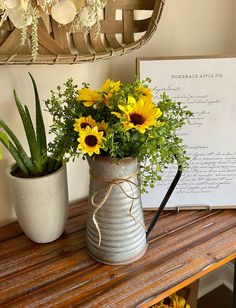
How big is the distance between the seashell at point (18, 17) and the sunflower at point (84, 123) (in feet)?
0.71

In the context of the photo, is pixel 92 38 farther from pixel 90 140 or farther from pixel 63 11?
pixel 90 140

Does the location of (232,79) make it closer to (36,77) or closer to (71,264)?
(36,77)

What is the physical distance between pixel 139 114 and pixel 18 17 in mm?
302

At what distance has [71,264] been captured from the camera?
88 centimetres

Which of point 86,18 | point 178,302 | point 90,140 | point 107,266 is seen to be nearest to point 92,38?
point 86,18

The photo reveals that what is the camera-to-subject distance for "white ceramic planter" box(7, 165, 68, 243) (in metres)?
0.87

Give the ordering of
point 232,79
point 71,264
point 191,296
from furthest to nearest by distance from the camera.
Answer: point 191,296, point 232,79, point 71,264

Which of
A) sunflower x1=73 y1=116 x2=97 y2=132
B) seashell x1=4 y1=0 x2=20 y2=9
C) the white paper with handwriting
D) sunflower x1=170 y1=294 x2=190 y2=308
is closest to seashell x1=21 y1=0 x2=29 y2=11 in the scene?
seashell x1=4 y1=0 x2=20 y2=9

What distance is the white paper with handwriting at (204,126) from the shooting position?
0.98 metres

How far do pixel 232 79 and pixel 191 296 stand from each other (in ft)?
2.31

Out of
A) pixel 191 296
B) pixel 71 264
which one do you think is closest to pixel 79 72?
pixel 71 264

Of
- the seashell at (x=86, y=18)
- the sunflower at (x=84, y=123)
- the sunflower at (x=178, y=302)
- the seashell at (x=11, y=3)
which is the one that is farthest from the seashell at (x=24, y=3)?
the sunflower at (x=178, y=302)

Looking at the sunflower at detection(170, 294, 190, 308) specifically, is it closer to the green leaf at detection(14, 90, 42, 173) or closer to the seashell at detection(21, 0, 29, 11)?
the green leaf at detection(14, 90, 42, 173)

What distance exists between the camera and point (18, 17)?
735mm
